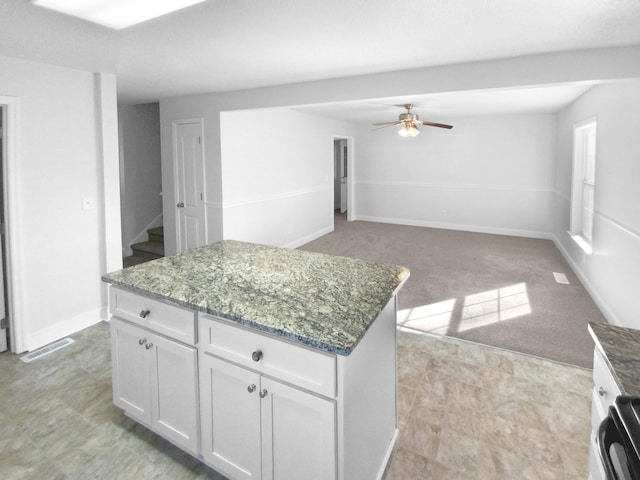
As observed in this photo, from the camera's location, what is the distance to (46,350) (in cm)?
295

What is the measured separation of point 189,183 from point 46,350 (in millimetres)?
2608

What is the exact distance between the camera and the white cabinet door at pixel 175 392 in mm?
1698

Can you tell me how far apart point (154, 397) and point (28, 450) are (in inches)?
28.8

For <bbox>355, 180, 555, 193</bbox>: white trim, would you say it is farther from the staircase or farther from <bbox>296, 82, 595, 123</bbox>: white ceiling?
the staircase

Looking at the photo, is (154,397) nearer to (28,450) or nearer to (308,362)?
(28,450)

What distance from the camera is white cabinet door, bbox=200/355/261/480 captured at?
4.98ft

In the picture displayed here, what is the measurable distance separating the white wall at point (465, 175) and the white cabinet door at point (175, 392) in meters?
7.16

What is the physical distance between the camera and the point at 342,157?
10.8 meters

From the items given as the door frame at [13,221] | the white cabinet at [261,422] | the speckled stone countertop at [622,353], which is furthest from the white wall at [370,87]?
the white cabinet at [261,422]

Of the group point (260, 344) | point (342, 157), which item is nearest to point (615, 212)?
point (260, 344)

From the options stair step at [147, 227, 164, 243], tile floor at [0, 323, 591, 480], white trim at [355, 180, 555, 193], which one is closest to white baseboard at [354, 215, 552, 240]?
white trim at [355, 180, 555, 193]

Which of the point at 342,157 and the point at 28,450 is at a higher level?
the point at 342,157

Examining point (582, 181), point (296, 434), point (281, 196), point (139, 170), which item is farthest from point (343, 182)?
point (296, 434)

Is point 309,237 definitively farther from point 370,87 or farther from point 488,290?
point 370,87
